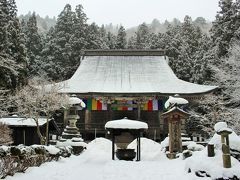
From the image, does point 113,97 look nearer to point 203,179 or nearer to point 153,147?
point 153,147

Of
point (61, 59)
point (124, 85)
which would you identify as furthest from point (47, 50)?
point (124, 85)

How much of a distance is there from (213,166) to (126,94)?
56.6ft

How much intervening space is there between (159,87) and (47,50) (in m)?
19.3

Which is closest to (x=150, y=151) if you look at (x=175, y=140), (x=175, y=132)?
(x=175, y=140)

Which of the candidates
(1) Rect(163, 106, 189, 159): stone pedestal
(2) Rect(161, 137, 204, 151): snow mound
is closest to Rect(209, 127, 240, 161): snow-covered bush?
(2) Rect(161, 137, 204, 151): snow mound

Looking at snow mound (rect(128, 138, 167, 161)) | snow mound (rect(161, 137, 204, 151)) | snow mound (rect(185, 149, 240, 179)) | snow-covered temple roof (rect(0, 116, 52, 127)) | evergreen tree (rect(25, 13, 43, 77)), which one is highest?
evergreen tree (rect(25, 13, 43, 77))

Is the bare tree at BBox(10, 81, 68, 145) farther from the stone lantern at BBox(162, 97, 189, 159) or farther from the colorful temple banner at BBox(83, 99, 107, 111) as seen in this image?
the stone lantern at BBox(162, 97, 189, 159)

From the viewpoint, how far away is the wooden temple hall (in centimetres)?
2577

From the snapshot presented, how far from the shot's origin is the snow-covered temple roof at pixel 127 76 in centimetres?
2625

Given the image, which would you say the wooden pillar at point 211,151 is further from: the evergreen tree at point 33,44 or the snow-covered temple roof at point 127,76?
the evergreen tree at point 33,44

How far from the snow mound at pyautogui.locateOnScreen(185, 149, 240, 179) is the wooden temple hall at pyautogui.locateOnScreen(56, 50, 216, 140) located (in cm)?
1549

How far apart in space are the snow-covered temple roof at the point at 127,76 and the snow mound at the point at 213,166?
15923 millimetres

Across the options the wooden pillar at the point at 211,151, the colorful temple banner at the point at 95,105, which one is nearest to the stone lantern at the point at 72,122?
the colorful temple banner at the point at 95,105

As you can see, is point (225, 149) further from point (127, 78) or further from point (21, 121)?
point (127, 78)
